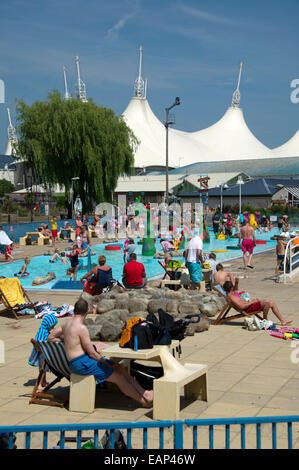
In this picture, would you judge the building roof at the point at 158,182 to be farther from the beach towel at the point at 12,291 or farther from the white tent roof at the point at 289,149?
the beach towel at the point at 12,291

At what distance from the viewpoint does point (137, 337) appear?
19.4 feet

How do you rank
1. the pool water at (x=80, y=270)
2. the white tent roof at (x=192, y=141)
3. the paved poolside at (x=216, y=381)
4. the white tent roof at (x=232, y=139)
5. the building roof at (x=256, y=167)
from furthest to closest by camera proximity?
the white tent roof at (x=232, y=139) < the white tent roof at (x=192, y=141) < the building roof at (x=256, y=167) < the pool water at (x=80, y=270) < the paved poolside at (x=216, y=381)

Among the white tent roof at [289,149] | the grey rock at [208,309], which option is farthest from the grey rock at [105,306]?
the white tent roof at [289,149]

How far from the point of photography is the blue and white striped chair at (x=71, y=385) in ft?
18.7

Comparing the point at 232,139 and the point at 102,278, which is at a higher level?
the point at 232,139

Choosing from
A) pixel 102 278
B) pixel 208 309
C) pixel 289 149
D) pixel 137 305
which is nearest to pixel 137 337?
pixel 137 305

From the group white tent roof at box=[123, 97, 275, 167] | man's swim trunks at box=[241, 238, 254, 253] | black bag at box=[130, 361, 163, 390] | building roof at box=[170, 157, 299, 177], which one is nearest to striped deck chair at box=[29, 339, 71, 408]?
black bag at box=[130, 361, 163, 390]

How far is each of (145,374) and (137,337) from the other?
0.46 m

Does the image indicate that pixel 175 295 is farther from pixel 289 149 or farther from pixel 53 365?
pixel 289 149

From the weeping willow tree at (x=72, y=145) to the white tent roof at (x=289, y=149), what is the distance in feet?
258

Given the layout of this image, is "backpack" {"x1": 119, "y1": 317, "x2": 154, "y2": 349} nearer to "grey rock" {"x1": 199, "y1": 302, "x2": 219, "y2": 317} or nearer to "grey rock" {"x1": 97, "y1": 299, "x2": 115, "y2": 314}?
"grey rock" {"x1": 199, "y1": 302, "x2": 219, "y2": 317}
